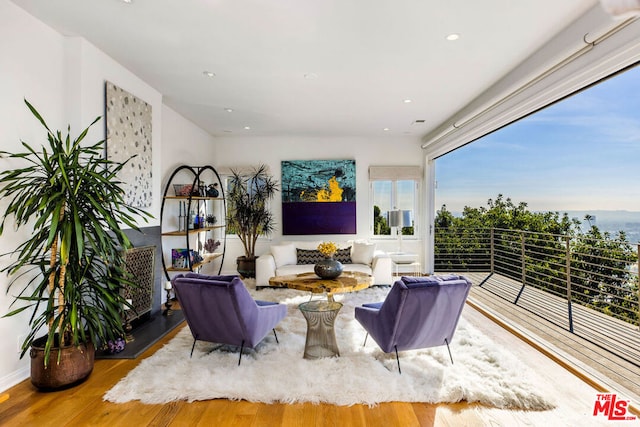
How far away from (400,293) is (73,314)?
2331 mm

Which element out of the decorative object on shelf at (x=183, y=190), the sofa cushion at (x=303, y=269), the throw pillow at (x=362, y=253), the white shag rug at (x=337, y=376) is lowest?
the white shag rug at (x=337, y=376)

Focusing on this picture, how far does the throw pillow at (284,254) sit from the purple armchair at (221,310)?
280 centimetres

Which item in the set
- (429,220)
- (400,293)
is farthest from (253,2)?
(429,220)

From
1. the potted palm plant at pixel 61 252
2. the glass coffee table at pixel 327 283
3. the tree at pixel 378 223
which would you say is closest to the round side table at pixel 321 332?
the glass coffee table at pixel 327 283

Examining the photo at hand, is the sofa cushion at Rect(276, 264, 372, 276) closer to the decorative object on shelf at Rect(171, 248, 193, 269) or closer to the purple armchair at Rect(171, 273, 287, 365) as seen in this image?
the decorative object on shelf at Rect(171, 248, 193, 269)

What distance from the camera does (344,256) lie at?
6.05 m

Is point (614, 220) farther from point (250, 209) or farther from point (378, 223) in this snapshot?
point (250, 209)

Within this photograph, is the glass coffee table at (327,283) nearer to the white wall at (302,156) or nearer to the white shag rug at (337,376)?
the white shag rug at (337,376)

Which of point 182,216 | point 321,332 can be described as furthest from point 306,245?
point 321,332

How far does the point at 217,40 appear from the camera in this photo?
9.95ft

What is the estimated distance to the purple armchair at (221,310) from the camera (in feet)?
9.09

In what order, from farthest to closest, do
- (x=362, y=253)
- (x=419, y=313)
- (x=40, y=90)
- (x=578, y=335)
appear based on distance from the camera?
1. (x=362, y=253)
2. (x=578, y=335)
3. (x=40, y=90)
4. (x=419, y=313)

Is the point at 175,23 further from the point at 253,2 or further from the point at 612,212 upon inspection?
the point at 612,212

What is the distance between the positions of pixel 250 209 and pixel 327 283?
3.12m
